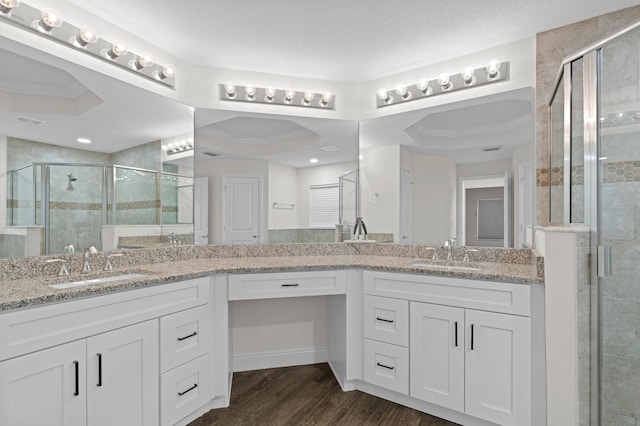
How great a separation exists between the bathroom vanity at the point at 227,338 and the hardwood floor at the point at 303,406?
0.25 feet

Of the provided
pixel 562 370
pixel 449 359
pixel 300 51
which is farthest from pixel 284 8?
pixel 562 370

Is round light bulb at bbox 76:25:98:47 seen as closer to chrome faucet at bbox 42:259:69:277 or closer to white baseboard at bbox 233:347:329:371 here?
chrome faucet at bbox 42:259:69:277

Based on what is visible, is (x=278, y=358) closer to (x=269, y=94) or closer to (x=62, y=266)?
(x=62, y=266)

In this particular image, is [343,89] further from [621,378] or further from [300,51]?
[621,378]

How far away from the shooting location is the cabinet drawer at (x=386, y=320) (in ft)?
6.95

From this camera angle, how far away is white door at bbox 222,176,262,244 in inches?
104

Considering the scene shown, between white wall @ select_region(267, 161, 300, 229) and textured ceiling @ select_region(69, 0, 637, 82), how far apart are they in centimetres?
82

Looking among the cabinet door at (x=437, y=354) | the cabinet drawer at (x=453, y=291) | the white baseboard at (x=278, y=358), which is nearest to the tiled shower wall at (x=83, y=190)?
the white baseboard at (x=278, y=358)

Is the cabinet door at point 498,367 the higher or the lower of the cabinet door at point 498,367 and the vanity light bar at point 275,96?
the lower

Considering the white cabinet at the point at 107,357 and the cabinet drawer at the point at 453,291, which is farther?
the cabinet drawer at the point at 453,291

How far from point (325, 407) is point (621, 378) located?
1530mm

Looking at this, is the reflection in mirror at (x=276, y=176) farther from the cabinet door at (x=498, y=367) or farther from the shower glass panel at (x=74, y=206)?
the cabinet door at (x=498, y=367)

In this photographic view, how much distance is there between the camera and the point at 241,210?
2676mm

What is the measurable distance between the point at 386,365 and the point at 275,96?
83.2 inches
